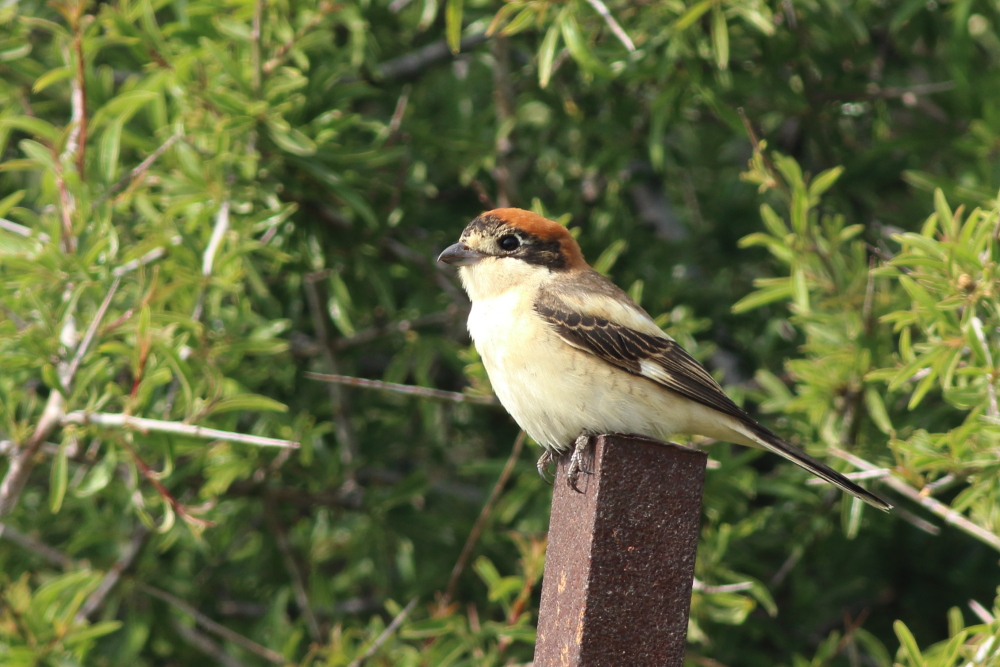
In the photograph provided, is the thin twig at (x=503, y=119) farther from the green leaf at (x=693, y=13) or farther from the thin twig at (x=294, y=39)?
the green leaf at (x=693, y=13)

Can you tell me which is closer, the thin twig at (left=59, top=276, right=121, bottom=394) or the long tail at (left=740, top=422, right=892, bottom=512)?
the long tail at (left=740, top=422, right=892, bottom=512)

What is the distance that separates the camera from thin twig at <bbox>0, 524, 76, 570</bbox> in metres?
4.15

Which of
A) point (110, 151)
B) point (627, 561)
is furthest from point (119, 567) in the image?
point (627, 561)

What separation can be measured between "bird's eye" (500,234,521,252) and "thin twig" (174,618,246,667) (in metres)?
2.08

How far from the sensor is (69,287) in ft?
11.6

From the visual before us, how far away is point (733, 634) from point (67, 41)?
3396mm


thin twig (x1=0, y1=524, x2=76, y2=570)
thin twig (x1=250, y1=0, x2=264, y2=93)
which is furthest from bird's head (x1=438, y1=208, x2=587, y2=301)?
thin twig (x1=0, y1=524, x2=76, y2=570)

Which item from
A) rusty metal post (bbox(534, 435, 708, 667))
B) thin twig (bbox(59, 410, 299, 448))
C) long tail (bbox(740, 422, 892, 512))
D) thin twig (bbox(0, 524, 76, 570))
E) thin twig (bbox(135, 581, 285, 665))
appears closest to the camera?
rusty metal post (bbox(534, 435, 708, 667))

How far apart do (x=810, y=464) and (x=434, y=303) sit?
2173 mm

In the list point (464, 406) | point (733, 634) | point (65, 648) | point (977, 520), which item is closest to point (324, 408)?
point (464, 406)

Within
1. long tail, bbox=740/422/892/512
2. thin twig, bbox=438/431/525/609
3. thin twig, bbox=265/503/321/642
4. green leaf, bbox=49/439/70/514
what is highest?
long tail, bbox=740/422/892/512

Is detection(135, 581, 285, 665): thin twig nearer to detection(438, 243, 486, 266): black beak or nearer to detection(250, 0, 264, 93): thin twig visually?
detection(438, 243, 486, 266): black beak

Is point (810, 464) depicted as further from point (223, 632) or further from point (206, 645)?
point (206, 645)

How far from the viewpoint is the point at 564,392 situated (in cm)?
307
